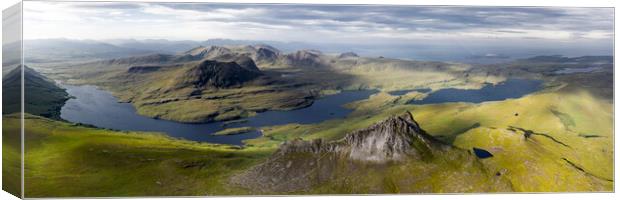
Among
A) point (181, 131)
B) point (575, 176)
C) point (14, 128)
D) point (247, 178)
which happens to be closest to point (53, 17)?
point (14, 128)

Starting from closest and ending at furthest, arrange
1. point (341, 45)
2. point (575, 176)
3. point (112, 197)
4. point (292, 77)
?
point (112, 197) < point (575, 176) < point (341, 45) < point (292, 77)

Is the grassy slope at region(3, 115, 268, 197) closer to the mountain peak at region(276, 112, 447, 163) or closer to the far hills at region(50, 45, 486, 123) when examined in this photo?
the mountain peak at region(276, 112, 447, 163)

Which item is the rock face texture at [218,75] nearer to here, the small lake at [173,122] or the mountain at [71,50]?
the small lake at [173,122]

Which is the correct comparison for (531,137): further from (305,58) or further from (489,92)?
(305,58)

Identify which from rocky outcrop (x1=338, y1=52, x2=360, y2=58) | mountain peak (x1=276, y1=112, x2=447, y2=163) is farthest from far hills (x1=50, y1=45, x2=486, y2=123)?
mountain peak (x1=276, y1=112, x2=447, y2=163)

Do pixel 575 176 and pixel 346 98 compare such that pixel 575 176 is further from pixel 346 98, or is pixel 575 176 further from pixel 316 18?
pixel 346 98

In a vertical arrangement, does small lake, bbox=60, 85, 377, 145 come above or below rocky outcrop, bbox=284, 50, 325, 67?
below

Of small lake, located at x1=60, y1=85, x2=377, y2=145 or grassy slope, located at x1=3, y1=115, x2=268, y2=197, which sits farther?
small lake, located at x1=60, y1=85, x2=377, y2=145
